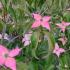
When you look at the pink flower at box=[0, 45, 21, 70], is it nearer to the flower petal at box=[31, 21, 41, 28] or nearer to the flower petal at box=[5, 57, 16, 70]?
the flower petal at box=[5, 57, 16, 70]

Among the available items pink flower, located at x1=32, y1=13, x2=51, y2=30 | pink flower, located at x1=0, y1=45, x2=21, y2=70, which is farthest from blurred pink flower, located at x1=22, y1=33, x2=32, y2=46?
pink flower, located at x1=0, y1=45, x2=21, y2=70

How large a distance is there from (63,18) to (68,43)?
26 centimetres

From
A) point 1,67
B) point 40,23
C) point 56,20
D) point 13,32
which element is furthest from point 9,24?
point 1,67

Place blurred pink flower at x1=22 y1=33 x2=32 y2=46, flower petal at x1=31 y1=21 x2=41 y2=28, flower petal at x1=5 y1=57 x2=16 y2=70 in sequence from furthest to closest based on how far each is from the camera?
blurred pink flower at x1=22 y1=33 x2=32 y2=46, flower petal at x1=31 y1=21 x2=41 y2=28, flower petal at x1=5 y1=57 x2=16 y2=70

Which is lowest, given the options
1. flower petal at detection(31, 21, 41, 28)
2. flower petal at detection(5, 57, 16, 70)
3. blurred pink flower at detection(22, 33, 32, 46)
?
blurred pink flower at detection(22, 33, 32, 46)

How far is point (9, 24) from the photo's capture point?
1.38 meters

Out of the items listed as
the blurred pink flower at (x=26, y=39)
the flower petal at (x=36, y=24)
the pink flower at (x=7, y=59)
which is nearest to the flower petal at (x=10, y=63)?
the pink flower at (x=7, y=59)

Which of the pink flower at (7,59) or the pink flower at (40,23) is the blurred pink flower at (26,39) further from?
the pink flower at (7,59)

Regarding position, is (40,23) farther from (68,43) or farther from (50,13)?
(68,43)

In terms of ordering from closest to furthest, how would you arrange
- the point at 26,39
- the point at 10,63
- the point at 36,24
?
the point at 10,63
the point at 36,24
the point at 26,39

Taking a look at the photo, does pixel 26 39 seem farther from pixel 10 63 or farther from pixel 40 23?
pixel 10 63

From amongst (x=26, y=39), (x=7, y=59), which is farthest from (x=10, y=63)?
(x=26, y=39)

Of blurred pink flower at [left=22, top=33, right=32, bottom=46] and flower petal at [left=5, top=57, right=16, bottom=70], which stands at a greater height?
flower petal at [left=5, top=57, right=16, bottom=70]

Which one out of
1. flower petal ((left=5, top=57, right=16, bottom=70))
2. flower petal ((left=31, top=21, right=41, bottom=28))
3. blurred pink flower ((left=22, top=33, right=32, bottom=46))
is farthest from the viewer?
blurred pink flower ((left=22, top=33, right=32, bottom=46))
